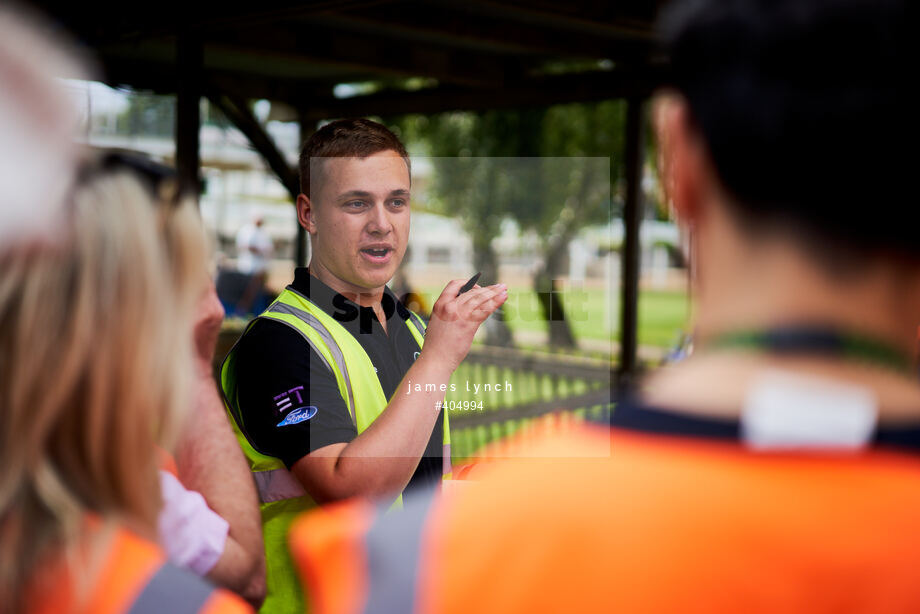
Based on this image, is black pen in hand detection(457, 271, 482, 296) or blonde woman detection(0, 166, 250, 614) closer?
blonde woman detection(0, 166, 250, 614)

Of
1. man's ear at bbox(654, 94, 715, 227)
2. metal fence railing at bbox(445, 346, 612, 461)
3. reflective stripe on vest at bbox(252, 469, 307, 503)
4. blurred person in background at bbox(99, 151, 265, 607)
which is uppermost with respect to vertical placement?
man's ear at bbox(654, 94, 715, 227)

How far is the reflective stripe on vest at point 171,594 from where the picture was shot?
775 millimetres

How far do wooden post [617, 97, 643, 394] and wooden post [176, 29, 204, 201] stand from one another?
3.15 meters

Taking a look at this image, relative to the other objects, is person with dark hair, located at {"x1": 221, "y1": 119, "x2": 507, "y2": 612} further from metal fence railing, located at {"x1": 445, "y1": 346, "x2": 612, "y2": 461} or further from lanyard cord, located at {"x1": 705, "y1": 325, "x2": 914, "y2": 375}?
metal fence railing, located at {"x1": 445, "y1": 346, "x2": 612, "y2": 461}

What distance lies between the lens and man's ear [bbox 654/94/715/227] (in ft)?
2.31

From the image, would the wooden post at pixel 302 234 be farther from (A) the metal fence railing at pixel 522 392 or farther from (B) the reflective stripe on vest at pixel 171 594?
(B) the reflective stripe on vest at pixel 171 594

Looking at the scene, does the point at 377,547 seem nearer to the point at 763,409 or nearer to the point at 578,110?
the point at 763,409

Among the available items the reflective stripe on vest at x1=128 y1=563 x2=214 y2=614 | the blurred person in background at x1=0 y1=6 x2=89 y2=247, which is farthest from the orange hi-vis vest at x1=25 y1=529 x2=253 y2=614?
the blurred person in background at x1=0 y1=6 x2=89 y2=247

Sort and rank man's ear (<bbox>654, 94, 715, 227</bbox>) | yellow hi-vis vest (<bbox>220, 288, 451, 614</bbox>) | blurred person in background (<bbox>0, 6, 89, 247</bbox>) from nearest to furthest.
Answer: man's ear (<bbox>654, 94, 715, 227</bbox>)
blurred person in background (<bbox>0, 6, 89, 247</bbox>)
yellow hi-vis vest (<bbox>220, 288, 451, 614</bbox>)

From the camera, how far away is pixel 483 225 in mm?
12203

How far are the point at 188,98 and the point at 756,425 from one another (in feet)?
14.6

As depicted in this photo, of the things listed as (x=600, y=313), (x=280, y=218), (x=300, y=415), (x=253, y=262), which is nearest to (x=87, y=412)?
(x=300, y=415)

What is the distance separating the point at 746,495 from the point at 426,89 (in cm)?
628

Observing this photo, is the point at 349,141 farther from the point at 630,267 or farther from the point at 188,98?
the point at 630,267
